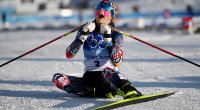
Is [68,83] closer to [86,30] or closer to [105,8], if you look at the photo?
[86,30]

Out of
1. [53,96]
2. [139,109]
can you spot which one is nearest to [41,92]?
[53,96]

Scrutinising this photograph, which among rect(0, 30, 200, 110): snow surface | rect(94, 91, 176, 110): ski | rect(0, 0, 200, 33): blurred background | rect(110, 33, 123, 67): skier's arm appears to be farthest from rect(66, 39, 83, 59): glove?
rect(0, 0, 200, 33): blurred background

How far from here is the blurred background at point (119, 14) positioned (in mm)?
34406

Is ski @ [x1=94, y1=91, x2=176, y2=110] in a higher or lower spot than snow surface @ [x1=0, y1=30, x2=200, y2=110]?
higher

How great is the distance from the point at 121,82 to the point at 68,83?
803mm

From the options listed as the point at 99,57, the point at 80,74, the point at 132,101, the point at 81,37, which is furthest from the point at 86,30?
the point at 80,74

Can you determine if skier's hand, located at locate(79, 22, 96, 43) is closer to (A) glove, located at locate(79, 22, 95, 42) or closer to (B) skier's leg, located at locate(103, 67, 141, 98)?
(A) glove, located at locate(79, 22, 95, 42)

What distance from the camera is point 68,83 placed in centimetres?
669

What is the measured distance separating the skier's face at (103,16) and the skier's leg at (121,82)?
2.11 feet

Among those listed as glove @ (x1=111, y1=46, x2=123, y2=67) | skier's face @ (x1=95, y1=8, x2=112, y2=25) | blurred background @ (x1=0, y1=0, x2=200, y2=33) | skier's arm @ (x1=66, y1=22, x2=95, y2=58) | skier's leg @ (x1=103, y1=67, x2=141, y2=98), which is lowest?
blurred background @ (x1=0, y1=0, x2=200, y2=33)

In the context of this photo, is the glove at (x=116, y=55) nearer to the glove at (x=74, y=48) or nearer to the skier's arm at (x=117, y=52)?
the skier's arm at (x=117, y=52)

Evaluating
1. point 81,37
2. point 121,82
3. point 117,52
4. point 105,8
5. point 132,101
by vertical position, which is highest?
point 105,8

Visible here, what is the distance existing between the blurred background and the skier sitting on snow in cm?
1080

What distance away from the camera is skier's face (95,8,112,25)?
6.70 metres
